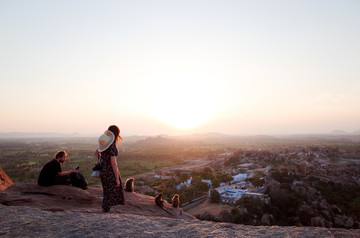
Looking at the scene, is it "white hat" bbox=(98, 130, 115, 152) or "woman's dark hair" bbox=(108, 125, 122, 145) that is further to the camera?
"woman's dark hair" bbox=(108, 125, 122, 145)

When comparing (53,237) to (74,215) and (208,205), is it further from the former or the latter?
(208,205)

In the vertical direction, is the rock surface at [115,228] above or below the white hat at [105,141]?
below

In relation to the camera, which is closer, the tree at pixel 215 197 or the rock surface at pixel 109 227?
the rock surface at pixel 109 227

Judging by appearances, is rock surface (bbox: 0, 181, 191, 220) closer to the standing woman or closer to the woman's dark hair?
the standing woman

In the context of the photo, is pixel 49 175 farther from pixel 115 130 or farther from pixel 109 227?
pixel 109 227

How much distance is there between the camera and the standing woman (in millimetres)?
5529

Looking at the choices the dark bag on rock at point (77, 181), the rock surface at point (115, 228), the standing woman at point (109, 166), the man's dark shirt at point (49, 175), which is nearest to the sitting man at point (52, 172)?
the man's dark shirt at point (49, 175)

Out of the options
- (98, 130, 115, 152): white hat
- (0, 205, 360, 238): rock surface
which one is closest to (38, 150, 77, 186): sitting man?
(0, 205, 360, 238): rock surface

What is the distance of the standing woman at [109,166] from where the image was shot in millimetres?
5529

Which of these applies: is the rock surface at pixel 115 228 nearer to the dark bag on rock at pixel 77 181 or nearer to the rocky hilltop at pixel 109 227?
the rocky hilltop at pixel 109 227

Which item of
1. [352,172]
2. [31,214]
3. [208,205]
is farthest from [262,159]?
[31,214]

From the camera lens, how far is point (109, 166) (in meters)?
5.66

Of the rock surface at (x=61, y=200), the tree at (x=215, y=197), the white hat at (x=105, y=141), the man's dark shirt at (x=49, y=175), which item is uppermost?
the white hat at (x=105, y=141)

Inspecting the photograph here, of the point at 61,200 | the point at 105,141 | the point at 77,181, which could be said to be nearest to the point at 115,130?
the point at 105,141
